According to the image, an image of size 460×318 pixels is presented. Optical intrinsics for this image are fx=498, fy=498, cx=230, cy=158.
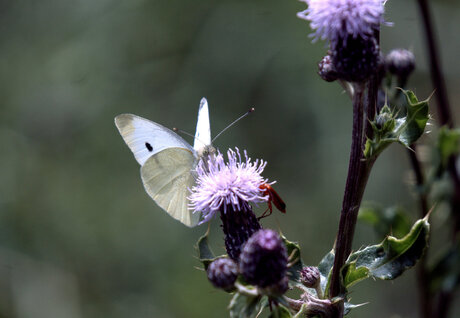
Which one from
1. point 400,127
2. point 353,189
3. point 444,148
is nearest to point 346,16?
point 400,127

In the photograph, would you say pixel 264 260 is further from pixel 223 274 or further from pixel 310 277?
pixel 310 277

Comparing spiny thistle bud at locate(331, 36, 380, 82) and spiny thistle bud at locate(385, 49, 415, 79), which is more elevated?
spiny thistle bud at locate(331, 36, 380, 82)

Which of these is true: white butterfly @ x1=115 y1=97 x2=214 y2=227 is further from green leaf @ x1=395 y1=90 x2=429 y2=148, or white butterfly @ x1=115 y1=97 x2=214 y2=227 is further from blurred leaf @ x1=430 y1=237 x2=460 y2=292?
blurred leaf @ x1=430 y1=237 x2=460 y2=292

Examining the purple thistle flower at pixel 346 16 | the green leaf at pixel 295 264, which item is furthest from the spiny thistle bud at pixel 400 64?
the green leaf at pixel 295 264

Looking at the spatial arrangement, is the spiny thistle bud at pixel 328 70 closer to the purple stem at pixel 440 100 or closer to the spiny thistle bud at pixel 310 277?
the spiny thistle bud at pixel 310 277

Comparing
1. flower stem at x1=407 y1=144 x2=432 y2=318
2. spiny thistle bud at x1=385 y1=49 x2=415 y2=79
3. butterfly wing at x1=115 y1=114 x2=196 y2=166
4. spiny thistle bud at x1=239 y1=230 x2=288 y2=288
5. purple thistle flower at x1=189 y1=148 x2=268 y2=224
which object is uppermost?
spiny thistle bud at x1=385 y1=49 x2=415 y2=79

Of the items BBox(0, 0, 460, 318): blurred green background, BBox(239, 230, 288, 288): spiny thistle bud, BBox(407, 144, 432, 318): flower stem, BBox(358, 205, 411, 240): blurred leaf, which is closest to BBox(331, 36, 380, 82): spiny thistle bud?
BBox(239, 230, 288, 288): spiny thistle bud

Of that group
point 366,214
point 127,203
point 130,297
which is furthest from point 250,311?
point 127,203
